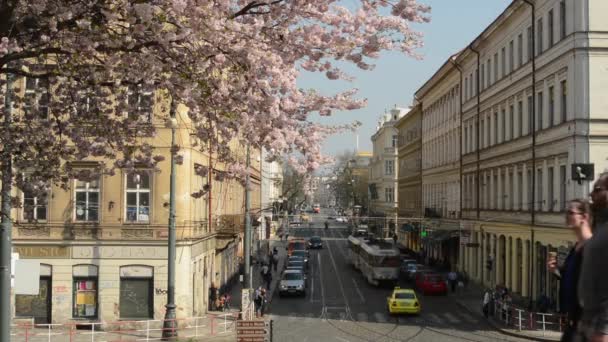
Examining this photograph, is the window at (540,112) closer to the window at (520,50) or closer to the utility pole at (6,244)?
the window at (520,50)

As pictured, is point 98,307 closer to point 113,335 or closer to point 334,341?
point 113,335

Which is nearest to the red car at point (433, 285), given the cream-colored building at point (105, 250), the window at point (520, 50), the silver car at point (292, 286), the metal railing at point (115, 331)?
the silver car at point (292, 286)

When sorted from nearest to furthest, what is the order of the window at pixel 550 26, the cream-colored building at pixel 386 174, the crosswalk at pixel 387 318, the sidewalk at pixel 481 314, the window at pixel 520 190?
the sidewalk at pixel 481 314
the crosswalk at pixel 387 318
the window at pixel 550 26
the window at pixel 520 190
the cream-colored building at pixel 386 174

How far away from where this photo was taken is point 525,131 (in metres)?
42.7

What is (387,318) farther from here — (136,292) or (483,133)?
(483,133)

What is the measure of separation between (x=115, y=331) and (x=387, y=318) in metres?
13.1

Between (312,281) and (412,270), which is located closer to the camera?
(312,281)

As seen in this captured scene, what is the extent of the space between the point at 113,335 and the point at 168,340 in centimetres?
299

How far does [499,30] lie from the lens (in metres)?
47.9

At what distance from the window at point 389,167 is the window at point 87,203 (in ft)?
291

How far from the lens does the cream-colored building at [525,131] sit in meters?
33.9

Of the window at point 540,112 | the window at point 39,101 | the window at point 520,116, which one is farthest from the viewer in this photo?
the window at point 520,116

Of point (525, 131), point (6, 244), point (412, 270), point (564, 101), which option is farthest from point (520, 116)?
point (6, 244)

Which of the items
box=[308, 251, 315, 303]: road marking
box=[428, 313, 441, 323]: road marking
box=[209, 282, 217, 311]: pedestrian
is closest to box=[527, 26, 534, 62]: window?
box=[428, 313, 441, 323]: road marking
